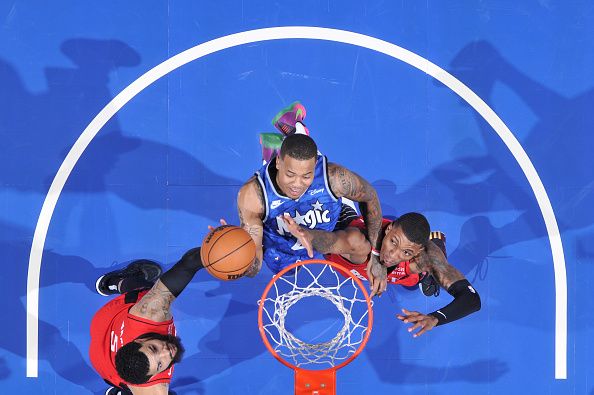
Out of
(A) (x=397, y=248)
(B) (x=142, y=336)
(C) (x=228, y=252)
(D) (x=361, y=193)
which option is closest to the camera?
(C) (x=228, y=252)

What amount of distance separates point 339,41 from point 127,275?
10.4ft

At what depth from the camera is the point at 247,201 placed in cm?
489

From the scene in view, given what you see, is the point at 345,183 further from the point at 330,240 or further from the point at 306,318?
the point at 306,318

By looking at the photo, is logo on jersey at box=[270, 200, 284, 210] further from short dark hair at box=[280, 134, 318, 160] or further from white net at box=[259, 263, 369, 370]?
white net at box=[259, 263, 369, 370]

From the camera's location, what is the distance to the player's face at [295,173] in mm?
4418

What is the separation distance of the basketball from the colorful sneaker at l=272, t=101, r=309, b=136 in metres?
1.68

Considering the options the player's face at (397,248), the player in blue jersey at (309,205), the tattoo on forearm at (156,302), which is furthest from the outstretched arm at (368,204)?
the tattoo on forearm at (156,302)

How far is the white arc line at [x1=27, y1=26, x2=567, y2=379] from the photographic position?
5941 mm

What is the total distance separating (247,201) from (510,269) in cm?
292

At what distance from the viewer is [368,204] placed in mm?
5051

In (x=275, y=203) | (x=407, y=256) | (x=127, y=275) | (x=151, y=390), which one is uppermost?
(x=275, y=203)

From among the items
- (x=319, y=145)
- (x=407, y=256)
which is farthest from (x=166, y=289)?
(x=319, y=145)

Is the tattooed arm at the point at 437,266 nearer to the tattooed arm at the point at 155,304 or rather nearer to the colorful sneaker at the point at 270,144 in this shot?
the colorful sneaker at the point at 270,144

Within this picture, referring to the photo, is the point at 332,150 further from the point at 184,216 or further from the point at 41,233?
the point at 41,233
